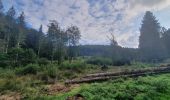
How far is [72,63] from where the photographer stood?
4366cm

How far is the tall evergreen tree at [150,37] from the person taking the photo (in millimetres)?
81875

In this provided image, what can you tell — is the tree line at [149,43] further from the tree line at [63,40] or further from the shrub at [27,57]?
the shrub at [27,57]

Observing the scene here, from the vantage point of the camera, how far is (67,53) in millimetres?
86000

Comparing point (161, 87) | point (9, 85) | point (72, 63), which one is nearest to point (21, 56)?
point (72, 63)

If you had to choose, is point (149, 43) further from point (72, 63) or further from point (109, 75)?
point (109, 75)

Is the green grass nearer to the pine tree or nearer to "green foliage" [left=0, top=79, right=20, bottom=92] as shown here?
"green foliage" [left=0, top=79, right=20, bottom=92]

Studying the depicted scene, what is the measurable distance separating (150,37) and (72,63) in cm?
4798

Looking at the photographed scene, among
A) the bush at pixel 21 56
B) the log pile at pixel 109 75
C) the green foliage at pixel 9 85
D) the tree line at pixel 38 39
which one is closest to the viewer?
the green foliage at pixel 9 85

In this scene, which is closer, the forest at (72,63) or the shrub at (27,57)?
the forest at (72,63)

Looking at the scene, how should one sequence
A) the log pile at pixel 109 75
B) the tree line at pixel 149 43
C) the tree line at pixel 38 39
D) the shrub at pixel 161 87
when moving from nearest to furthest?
1. the shrub at pixel 161 87
2. the log pile at pixel 109 75
3. the tree line at pixel 38 39
4. the tree line at pixel 149 43

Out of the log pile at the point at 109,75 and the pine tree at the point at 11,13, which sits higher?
the pine tree at the point at 11,13

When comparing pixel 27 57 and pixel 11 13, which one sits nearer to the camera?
pixel 27 57

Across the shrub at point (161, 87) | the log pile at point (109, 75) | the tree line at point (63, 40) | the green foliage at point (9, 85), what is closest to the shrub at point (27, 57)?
the tree line at point (63, 40)

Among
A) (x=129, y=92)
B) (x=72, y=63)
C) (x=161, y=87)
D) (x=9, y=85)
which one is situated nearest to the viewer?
(x=129, y=92)
